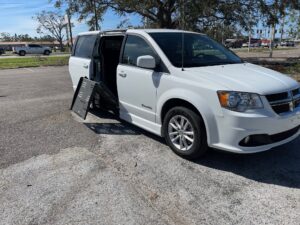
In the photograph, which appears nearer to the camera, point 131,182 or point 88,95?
point 131,182

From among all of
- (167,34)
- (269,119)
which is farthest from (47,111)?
(269,119)

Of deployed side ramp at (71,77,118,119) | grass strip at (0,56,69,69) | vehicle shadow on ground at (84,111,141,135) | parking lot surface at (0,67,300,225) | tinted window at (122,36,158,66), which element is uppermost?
tinted window at (122,36,158,66)

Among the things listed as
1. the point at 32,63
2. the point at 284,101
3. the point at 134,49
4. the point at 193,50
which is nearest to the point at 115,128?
the point at 134,49

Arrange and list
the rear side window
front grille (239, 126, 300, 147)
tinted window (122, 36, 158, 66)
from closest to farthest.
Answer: front grille (239, 126, 300, 147) < tinted window (122, 36, 158, 66) < the rear side window

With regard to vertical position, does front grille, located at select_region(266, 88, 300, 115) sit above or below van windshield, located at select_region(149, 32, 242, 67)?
below

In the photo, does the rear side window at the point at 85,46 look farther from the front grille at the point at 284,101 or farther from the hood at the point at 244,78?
the front grille at the point at 284,101

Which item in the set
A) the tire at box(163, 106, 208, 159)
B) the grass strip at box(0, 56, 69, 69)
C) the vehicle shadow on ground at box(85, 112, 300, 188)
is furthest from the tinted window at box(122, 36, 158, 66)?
the grass strip at box(0, 56, 69, 69)

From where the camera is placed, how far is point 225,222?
275cm

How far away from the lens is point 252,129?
Result: 3.40 meters

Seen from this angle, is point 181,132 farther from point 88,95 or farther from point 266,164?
point 88,95

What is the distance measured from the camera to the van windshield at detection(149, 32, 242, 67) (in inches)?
171

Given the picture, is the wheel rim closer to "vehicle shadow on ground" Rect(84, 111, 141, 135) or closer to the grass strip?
"vehicle shadow on ground" Rect(84, 111, 141, 135)

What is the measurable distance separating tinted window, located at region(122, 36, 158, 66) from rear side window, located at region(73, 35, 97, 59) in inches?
47.9

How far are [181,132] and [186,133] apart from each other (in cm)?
9
